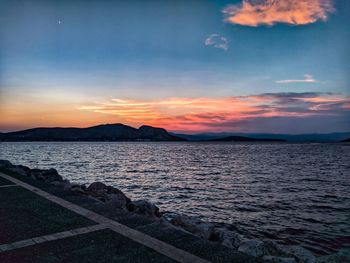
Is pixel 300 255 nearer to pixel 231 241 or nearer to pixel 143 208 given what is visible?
pixel 231 241

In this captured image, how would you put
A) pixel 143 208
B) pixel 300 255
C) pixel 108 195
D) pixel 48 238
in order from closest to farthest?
pixel 48 238 → pixel 300 255 → pixel 143 208 → pixel 108 195

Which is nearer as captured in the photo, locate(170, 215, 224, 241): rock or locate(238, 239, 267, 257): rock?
locate(238, 239, 267, 257): rock

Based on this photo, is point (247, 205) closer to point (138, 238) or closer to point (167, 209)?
point (167, 209)

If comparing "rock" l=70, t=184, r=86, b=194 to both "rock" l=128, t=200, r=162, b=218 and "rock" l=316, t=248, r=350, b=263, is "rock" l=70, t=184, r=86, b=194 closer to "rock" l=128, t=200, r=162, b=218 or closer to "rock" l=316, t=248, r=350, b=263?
"rock" l=128, t=200, r=162, b=218

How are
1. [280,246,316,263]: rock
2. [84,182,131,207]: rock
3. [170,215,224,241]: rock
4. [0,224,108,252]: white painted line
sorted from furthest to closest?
[84,182,131,207]: rock, [170,215,224,241]: rock, [280,246,316,263]: rock, [0,224,108,252]: white painted line

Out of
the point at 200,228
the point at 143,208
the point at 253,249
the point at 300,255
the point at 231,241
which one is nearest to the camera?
the point at 253,249

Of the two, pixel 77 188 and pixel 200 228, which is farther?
pixel 77 188

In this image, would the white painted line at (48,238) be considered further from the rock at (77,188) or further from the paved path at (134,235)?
the rock at (77,188)

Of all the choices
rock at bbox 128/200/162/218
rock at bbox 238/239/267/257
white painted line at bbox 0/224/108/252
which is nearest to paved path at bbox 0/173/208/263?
white painted line at bbox 0/224/108/252

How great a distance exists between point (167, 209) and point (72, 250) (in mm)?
12190

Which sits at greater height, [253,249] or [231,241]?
[253,249]

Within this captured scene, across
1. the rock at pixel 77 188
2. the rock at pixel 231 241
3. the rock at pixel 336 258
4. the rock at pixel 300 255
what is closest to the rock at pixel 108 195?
the rock at pixel 77 188

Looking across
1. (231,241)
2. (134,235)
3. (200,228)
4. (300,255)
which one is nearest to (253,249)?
(231,241)

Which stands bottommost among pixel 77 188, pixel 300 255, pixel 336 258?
pixel 300 255
